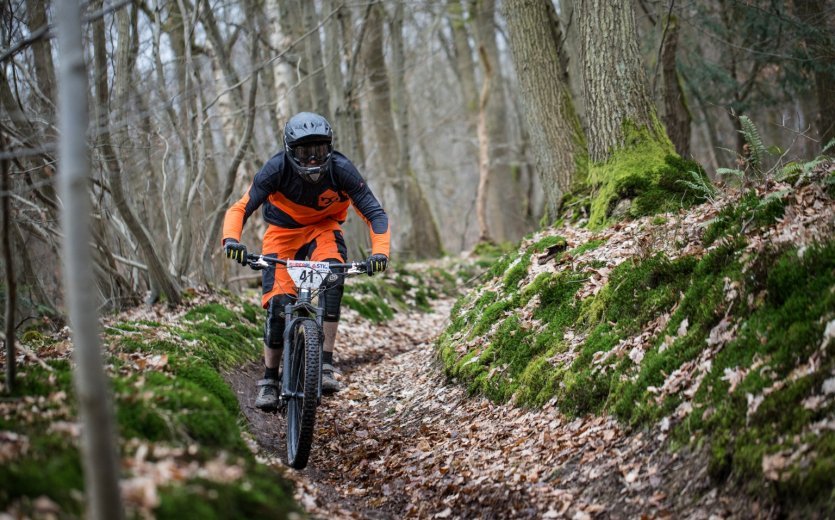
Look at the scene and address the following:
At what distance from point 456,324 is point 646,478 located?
15.9 feet

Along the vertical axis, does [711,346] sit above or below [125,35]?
below

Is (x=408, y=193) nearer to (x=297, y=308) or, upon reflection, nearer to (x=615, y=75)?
(x=615, y=75)

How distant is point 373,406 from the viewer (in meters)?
8.02

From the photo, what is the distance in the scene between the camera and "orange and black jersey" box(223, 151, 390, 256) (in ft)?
22.0

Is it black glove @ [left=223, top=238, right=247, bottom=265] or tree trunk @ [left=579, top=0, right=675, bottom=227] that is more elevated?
tree trunk @ [left=579, top=0, right=675, bottom=227]

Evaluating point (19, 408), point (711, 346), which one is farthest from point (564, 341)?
point (19, 408)

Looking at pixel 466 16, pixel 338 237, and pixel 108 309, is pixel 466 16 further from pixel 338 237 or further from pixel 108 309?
pixel 338 237

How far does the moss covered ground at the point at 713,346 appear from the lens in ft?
12.1

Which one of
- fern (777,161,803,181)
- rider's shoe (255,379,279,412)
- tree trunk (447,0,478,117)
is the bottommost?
rider's shoe (255,379,279,412)

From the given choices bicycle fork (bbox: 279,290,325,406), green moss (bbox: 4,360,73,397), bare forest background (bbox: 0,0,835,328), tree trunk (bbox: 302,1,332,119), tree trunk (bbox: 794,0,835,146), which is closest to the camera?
green moss (bbox: 4,360,73,397)

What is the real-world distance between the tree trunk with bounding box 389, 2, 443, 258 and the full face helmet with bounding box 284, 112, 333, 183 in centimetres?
1412

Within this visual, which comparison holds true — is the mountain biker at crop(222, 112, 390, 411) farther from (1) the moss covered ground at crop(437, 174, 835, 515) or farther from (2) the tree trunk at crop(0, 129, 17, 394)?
(2) the tree trunk at crop(0, 129, 17, 394)

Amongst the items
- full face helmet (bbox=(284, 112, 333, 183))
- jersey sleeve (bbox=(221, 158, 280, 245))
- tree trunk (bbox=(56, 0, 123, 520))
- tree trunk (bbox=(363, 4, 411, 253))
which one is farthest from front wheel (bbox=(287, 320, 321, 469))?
tree trunk (bbox=(363, 4, 411, 253))

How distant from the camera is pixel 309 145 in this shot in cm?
654
